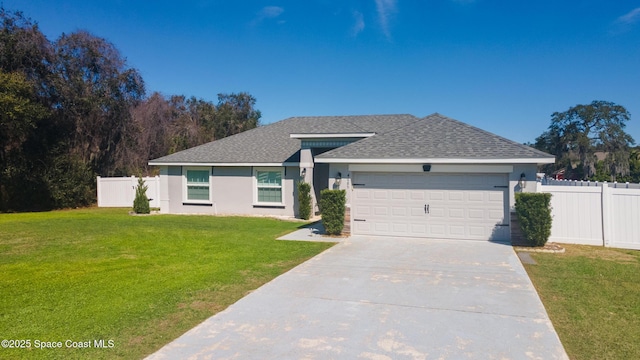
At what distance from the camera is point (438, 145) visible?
39.2ft

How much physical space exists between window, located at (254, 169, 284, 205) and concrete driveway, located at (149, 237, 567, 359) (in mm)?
9427

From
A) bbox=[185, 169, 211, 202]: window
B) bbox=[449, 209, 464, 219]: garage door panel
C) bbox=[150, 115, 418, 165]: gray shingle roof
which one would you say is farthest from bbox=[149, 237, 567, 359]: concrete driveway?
bbox=[185, 169, 211, 202]: window

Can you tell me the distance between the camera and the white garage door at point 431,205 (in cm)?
1116

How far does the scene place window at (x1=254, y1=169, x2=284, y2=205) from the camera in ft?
58.7

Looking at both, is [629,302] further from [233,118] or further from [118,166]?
[233,118]

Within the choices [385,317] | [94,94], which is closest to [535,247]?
[385,317]

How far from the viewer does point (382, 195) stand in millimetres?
12172

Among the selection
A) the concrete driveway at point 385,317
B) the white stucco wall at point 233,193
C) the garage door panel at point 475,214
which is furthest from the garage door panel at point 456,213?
the white stucco wall at point 233,193

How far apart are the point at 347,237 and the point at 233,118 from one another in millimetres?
39644

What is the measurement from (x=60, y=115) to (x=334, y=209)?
2027cm

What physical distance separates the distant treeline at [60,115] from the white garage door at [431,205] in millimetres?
17657

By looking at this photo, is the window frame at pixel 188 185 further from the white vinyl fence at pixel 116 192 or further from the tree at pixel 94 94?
the tree at pixel 94 94

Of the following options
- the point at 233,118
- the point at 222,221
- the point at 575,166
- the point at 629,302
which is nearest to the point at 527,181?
the point at 629,302

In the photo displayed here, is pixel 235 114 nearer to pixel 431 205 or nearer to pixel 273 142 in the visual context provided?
pixel 273 142
